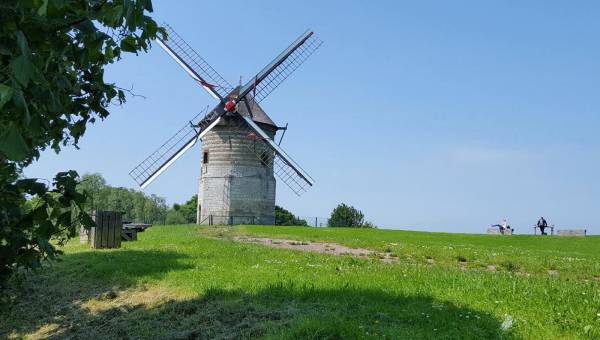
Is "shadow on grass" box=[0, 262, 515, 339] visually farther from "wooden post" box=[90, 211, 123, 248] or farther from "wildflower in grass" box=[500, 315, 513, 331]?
"wooden post" box=[90, 211, 123, 248]

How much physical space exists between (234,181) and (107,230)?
80.8 feet

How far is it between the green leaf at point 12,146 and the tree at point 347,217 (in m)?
80.5

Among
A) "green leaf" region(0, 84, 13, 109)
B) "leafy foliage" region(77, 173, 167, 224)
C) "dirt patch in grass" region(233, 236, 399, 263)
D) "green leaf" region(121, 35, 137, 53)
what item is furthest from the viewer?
"leafy foliage" region(77, 173, 167, 224)

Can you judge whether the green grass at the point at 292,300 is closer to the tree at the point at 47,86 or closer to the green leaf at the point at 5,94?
the tree at the point at 47,86

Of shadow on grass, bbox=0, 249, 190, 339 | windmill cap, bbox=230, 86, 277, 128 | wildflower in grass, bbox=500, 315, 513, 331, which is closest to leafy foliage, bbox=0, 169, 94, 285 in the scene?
shadow on grass, bbox=0, 249, 190, 339

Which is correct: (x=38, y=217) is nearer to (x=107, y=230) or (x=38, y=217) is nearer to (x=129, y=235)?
(x=107, y=230)

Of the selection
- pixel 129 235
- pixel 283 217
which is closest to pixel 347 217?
pixel 283 217

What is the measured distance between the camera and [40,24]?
377 cm

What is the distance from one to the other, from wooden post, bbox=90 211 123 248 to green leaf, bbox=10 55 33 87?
699 inches

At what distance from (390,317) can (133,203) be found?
10460 centimetres

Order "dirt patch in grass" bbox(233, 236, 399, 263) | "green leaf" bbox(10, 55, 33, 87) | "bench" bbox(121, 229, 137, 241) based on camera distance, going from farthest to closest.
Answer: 1. "bench" bbox(121, 229, 137, 241)
2. "dirt patch in grass" bbox(233, 236, 399, 263)
3. "green leaf" bbox(10, 55, 33, 87)

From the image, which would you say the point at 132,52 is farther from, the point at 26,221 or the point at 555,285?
the point at 555,285

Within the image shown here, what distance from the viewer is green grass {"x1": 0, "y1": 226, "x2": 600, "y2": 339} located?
7.04 m

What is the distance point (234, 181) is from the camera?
44531 millimetres
